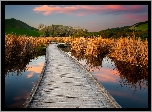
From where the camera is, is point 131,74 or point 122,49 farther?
point 122,49

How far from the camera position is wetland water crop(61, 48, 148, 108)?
6381 mm

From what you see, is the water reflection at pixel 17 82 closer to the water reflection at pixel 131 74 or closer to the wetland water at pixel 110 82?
the wetland water at pixel 110 82

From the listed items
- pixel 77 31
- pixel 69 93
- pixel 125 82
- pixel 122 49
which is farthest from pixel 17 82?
pixel 77 31

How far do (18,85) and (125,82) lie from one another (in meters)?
3.58

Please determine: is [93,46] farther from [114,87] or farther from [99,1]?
[99,1]

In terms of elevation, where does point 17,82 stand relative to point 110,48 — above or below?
below

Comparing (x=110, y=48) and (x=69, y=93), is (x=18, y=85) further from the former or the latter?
(x=110, y=48)

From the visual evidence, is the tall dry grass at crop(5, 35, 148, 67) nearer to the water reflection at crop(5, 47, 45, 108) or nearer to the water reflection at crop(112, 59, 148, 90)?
the water reflection at crop(112, 59, 148, 90)

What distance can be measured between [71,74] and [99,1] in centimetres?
417

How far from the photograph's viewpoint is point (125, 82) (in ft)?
26.9

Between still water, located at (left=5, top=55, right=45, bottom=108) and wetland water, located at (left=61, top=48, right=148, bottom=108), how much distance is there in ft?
7.99

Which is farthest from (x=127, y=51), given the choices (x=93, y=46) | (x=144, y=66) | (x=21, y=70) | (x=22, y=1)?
(x=22, y=1)

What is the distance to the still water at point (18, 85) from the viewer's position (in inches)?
240

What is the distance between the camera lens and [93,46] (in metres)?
14.8
